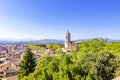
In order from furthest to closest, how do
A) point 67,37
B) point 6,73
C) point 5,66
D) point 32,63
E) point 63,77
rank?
point 67,37 → point 5,66 → point 6,73 → point 32,63 → point 63,77

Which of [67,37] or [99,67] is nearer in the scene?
[99,67]

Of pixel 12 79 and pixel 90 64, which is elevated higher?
pixel 90 64

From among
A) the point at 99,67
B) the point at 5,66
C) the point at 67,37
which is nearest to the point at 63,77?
the point at 99,67

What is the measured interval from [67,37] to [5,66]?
4871 cm

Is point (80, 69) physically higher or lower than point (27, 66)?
higher

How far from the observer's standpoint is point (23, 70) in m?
26.8

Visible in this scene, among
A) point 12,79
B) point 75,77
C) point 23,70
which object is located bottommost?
point 12,79

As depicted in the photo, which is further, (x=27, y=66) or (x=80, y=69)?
→ (x=27, y=66)

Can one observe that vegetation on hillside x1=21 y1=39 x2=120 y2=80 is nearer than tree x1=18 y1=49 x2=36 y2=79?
Yes

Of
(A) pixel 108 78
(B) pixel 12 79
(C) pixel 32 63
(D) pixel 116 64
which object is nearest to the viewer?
(A) pixel 108 78

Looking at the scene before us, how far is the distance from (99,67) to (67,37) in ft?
231

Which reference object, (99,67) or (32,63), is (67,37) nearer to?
(32,63)

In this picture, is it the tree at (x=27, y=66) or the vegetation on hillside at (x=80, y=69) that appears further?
the tree at (x=27, y=66)

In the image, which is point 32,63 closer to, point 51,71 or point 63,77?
point 51,71
